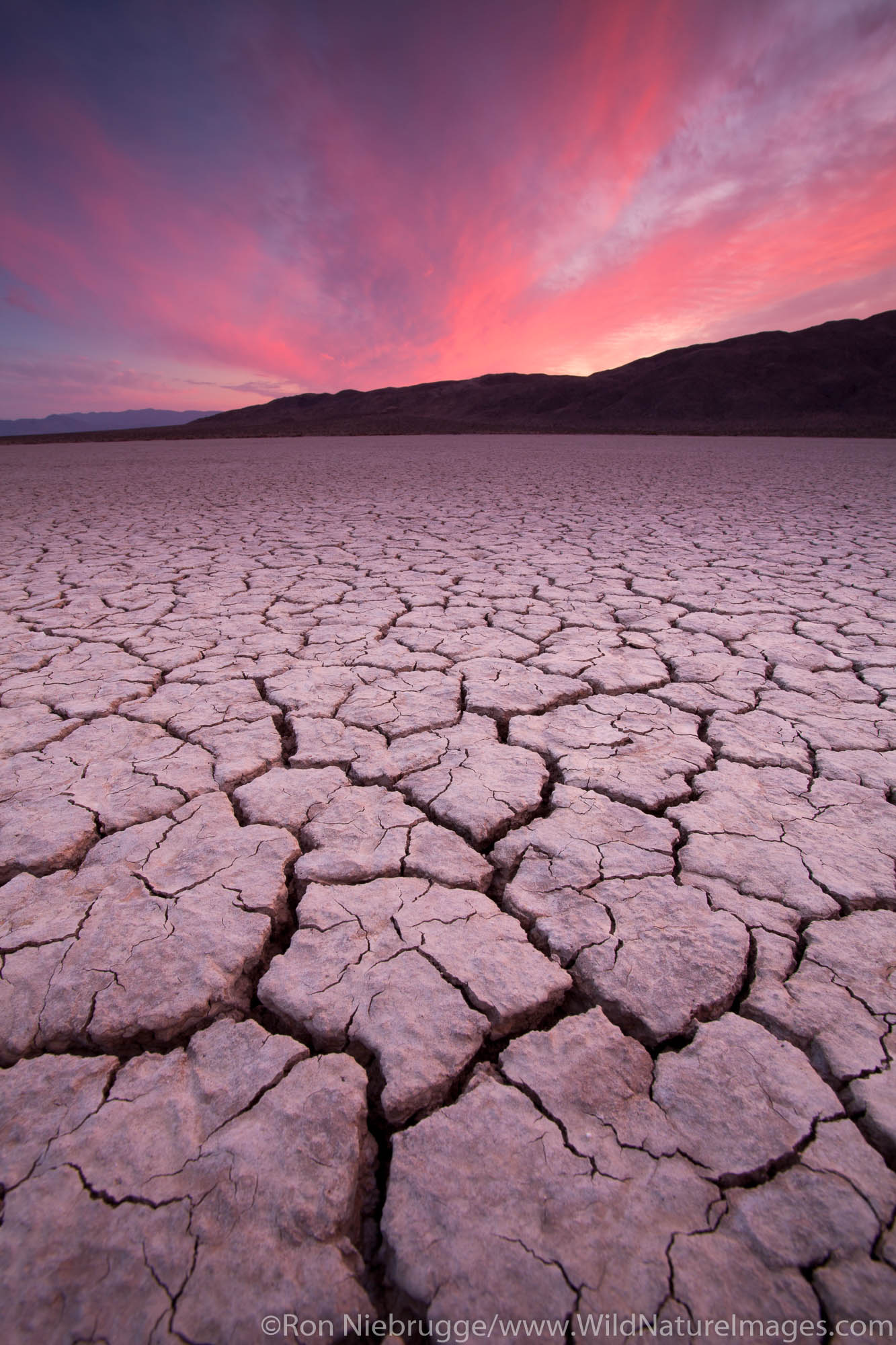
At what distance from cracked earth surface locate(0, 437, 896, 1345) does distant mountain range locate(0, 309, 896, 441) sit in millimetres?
21475

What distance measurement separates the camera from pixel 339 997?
102 cm

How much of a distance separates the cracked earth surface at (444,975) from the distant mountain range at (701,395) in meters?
21.5

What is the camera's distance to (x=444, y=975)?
1067mm

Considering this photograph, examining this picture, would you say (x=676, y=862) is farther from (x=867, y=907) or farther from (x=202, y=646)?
(x=202, y=646)

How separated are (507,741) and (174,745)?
1.01 meters

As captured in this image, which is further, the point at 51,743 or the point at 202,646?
the point at 202,646

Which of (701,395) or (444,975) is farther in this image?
(701,395)

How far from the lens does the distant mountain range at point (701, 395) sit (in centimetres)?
2569

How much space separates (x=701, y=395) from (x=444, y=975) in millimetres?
38323

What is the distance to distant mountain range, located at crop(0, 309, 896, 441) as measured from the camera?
25688 mm

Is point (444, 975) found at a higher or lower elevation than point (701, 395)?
lower

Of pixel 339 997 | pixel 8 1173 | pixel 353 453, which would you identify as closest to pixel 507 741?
pixel 339 997

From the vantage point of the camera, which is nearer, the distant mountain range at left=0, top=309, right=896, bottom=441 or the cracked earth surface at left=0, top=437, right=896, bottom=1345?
the cracked earth surface at left=0, top=437, right=896, bottom=1345

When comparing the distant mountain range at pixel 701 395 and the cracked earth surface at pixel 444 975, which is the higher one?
the distant mountain range at pixel 701 395
